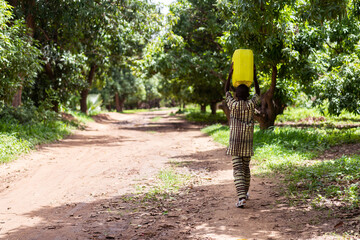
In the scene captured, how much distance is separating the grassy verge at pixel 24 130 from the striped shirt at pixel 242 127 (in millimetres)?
6434

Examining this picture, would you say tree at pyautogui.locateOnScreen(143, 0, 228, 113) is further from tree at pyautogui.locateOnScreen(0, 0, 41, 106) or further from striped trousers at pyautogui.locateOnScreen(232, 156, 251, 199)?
striped trousers at pyautogui.locateOnScreen(232, 156, 251, 199)

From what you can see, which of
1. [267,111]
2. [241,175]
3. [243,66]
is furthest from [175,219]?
[267,111]

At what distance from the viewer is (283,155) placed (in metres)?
9.16

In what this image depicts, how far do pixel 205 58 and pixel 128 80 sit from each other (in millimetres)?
25789

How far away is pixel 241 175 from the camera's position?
517 centimetres

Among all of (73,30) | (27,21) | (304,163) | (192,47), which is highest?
(27,21)

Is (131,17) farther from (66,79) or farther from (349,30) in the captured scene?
(349,30)

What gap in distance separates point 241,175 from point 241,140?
538 millimetres

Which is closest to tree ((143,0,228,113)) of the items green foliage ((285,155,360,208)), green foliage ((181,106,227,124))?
green foliage ((181,106,227,124))

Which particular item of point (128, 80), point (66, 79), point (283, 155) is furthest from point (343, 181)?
point (128, 80)

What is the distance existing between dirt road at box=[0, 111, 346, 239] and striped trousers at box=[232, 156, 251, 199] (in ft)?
0.93

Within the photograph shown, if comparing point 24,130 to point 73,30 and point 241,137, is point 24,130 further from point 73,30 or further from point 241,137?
point 241,137

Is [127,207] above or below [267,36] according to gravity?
below

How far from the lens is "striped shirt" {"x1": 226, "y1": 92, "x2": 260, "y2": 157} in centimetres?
518
